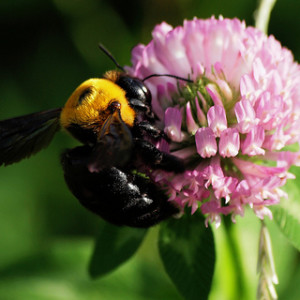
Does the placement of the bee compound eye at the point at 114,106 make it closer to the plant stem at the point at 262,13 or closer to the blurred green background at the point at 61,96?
the plant stem at the point at 262,13

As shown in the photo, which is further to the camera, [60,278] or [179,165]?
[60,278]

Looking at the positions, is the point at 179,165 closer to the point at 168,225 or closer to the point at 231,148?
the point at 231,148

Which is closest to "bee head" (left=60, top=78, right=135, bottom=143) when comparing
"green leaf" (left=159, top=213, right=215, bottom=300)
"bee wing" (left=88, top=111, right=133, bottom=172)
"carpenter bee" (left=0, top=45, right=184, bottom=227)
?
"carpenter bee" (left=0, top=45, right=184, bottom=227)

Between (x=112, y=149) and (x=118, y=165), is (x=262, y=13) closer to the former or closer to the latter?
(x=118, y=165)

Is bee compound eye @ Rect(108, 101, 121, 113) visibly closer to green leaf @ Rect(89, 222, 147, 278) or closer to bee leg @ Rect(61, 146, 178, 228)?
bee leg @ Rect(61, 146, 178, 228)

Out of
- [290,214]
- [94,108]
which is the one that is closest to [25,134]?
[94,108]

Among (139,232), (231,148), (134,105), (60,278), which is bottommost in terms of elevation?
(60,278)

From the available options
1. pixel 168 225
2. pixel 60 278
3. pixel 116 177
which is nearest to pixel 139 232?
pixel 168 225
